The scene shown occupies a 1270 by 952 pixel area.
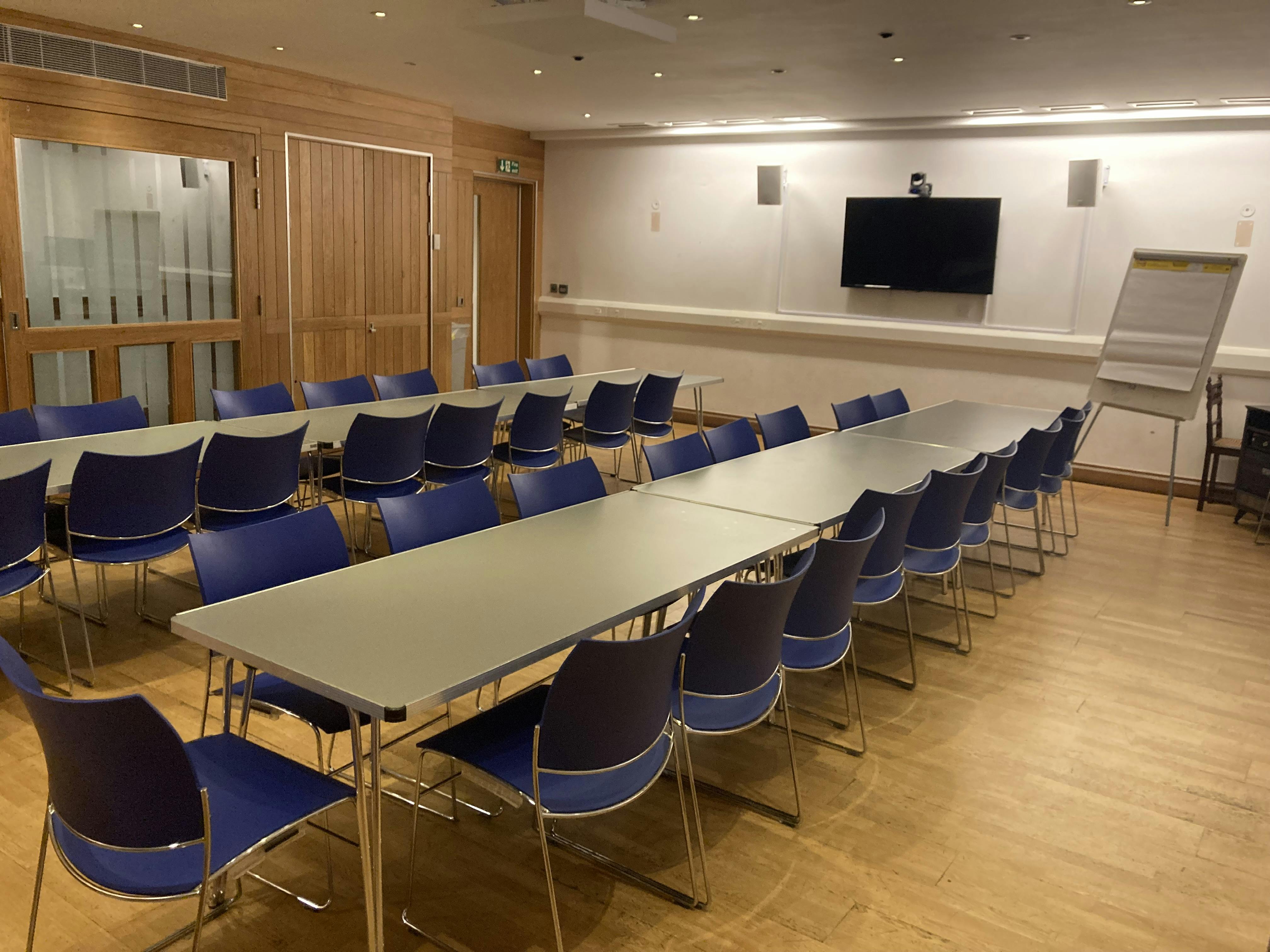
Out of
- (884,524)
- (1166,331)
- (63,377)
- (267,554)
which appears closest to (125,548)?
(267,554)

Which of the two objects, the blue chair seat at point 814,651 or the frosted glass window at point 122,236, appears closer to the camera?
the blue chair seat at point 814,651

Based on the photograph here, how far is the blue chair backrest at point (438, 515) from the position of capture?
3.22m

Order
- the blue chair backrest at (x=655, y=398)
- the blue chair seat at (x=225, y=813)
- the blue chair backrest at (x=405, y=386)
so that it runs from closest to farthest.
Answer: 1. the blue chair seat at (x=225, y=813)
2. the blue chair backrest at (x=405, y=386)
3. the blue chair backrest at (x=655, y=398)

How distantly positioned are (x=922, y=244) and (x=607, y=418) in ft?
13.5

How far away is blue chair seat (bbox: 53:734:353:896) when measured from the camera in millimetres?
1934

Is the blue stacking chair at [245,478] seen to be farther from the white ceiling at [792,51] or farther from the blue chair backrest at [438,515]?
the white ceiling at [792,51]

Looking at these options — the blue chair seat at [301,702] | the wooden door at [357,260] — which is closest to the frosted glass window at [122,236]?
the wooden door at [357,260]

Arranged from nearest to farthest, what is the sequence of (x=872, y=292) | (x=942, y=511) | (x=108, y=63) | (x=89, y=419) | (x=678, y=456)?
(x=942, y=511) < (x=678, y=456) < (x=89, y=419) < (x=108, y=63) < (x=872, y=292)

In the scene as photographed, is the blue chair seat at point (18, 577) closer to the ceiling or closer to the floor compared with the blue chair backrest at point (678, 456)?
closer to the floor

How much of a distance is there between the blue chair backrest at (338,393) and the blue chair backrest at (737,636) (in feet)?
11.8

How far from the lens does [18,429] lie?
449 centimetres

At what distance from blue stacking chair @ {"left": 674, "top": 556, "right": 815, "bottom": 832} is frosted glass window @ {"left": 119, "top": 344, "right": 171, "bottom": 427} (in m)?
5.62

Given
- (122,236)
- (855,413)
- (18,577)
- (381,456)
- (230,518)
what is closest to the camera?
(18,577)

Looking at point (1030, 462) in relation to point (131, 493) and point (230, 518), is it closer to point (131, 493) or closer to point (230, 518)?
point (230, 518)
